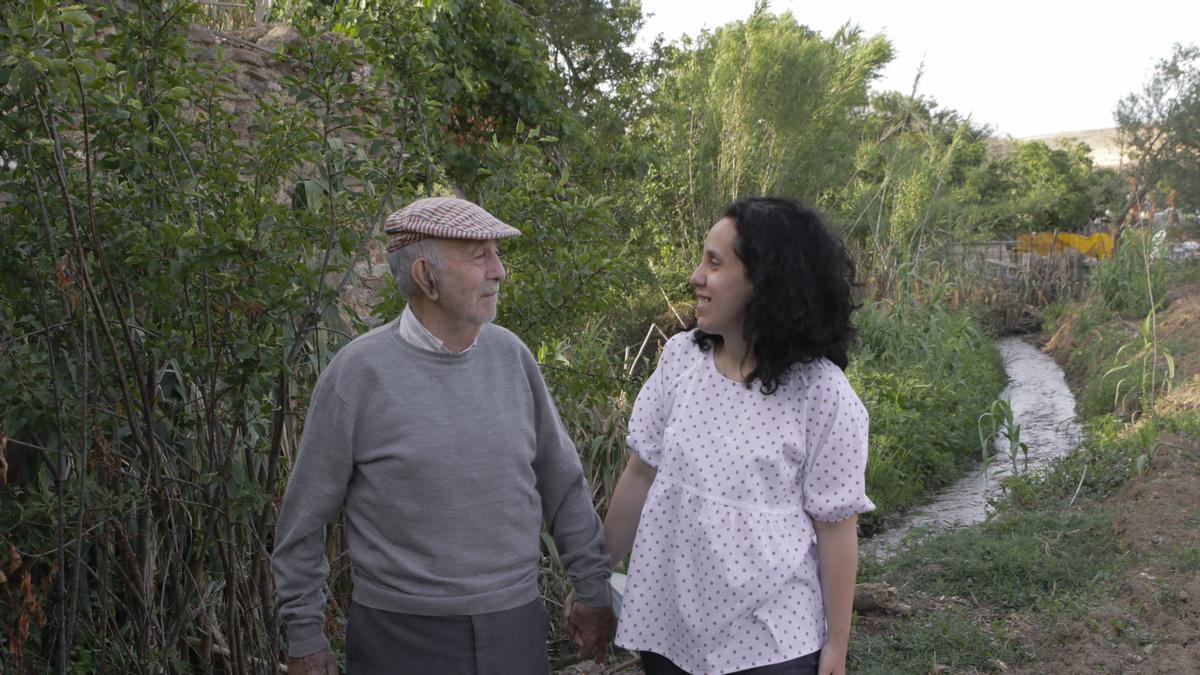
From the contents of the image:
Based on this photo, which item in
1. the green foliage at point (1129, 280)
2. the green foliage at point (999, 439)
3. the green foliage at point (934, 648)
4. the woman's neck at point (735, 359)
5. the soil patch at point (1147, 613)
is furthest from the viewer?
the green foliage at point (1129, 280)

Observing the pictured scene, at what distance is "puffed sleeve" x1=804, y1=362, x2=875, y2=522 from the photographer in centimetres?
209

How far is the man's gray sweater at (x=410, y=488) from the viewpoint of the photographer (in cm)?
211

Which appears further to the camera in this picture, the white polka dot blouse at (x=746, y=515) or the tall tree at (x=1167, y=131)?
the tall tree at (x=1167, y=131)

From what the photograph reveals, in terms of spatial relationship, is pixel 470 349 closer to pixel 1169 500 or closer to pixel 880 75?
pixel 1169 500

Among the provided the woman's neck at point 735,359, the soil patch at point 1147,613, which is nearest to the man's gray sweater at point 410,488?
the woman's neck at point 735,359

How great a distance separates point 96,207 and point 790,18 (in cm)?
1217

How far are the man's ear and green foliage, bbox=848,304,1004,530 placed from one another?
5.35 metres

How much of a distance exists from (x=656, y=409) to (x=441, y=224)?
2.00ft

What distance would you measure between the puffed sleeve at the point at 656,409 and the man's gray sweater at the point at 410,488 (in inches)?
10.5

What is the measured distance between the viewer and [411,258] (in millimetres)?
2176

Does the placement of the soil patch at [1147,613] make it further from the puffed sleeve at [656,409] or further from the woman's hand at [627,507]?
the puffed sleeve at [656,409]

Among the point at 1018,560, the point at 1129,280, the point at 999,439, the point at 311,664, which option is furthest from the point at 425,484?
the point at 1129,280

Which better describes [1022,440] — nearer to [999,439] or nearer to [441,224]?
[999,439]

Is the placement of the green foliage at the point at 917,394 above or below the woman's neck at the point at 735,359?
below
